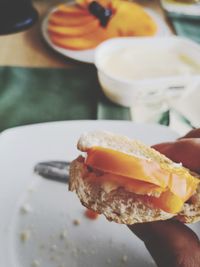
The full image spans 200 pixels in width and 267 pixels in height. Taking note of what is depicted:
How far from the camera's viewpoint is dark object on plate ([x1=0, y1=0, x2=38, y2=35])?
4.37 feet

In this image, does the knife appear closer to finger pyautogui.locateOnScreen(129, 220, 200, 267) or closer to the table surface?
finger pyautogui.locateOnScreen(129, 220, 200, 267)

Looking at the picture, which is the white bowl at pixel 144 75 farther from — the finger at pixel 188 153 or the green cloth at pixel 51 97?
the finger at pixel 188 153

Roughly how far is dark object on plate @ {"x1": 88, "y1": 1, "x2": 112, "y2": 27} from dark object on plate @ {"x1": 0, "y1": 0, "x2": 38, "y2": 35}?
208mm

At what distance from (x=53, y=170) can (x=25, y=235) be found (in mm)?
147

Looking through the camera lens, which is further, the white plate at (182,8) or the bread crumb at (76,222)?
the white plate at (182,8)

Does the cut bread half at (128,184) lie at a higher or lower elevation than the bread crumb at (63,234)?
higher

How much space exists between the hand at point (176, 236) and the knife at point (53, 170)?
208 millimetres

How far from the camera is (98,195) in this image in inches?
24.0

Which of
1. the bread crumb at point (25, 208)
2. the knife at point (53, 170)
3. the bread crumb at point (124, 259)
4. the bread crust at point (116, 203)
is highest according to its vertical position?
the bread crust at point (116, 203)

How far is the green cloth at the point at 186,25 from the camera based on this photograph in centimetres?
141

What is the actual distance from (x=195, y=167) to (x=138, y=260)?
0.19m

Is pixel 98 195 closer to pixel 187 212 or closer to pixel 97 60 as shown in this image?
pixel 187 212

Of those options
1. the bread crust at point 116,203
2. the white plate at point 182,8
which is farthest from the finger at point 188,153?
the white plate at point 182,8

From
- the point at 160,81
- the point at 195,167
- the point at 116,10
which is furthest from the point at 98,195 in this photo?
the point at 116,10
